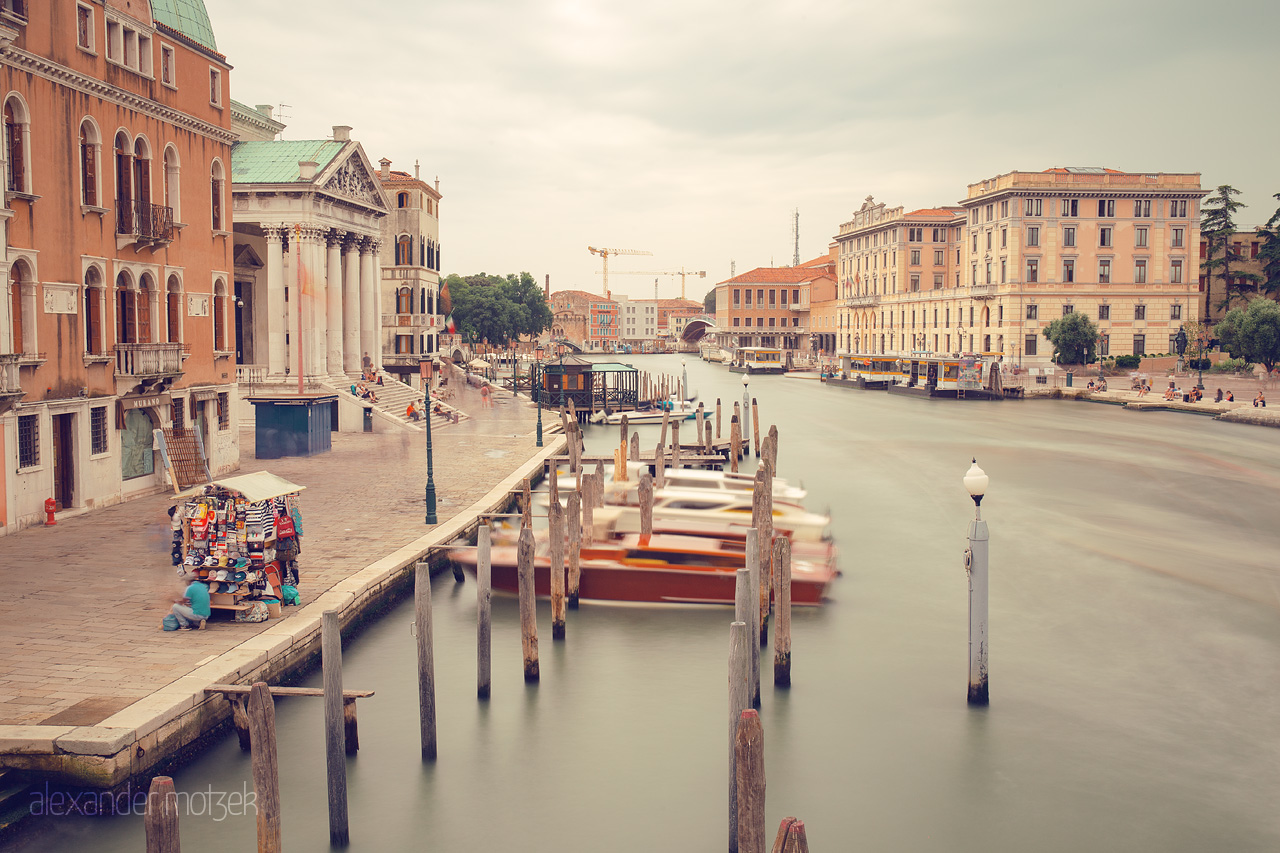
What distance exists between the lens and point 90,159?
771 inches

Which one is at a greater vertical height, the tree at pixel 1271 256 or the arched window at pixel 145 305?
the tree at pixel 1271 256

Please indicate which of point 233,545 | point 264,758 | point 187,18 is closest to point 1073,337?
point 187,18

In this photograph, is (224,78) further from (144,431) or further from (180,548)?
(180,548)

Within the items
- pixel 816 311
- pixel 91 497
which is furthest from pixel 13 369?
pixel 816 311

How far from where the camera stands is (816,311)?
135375 mm

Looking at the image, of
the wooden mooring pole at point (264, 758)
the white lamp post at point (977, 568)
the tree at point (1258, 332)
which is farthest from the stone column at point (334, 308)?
the tree at point (1258, 332)

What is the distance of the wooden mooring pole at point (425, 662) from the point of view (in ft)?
35.0

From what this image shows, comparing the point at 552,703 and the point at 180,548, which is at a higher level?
the point at 180,548

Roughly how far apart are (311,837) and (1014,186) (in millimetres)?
77401

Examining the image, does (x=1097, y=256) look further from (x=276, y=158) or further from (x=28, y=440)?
(x=28, y=440)

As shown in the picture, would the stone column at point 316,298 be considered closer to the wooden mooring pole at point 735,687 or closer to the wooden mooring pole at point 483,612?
the wooden mooring pole at point 483,612

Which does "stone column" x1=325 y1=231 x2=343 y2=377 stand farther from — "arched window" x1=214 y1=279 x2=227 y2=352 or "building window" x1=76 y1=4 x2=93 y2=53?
"building window" x1=76 y1=4 x2=93 y2=53

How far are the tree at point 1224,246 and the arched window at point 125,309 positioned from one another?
85591 mm

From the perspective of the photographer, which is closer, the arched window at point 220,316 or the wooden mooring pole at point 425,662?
the wooden mooring pole at point 425,662
